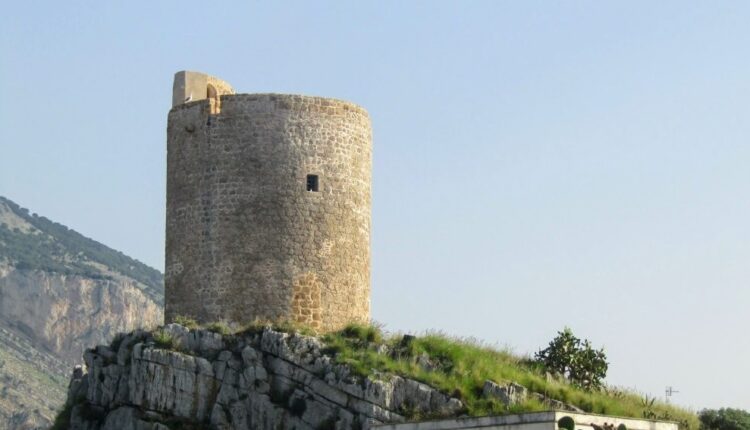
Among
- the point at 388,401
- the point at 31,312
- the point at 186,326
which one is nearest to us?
the point at 388,401

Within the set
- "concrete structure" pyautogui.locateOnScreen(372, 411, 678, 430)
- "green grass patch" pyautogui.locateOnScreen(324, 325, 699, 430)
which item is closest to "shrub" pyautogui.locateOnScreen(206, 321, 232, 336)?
"green grass patch" pyautogui.locateOnScreen(324, 325, 699, 430)

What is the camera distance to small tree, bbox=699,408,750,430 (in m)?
40.2

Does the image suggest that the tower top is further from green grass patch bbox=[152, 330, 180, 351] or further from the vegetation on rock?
the vegetation on rock

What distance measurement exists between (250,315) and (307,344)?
199 centimetres

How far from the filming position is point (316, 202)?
37.3 meters

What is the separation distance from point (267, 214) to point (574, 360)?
9.04 m

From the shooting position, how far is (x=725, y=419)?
4050 cm

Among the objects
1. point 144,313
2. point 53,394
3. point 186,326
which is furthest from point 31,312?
point 186,326

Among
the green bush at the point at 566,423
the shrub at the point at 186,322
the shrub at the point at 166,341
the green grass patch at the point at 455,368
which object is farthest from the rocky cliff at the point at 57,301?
the green bush at the point at 566,423

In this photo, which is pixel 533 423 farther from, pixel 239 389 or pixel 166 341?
pixel 166 341

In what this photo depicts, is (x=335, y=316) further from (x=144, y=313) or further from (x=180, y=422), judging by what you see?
(x=144, y=313)

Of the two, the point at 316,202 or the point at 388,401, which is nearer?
the point at 388,401

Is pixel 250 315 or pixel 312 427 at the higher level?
pixel 250 315

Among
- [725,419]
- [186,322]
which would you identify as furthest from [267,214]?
[725,419]
